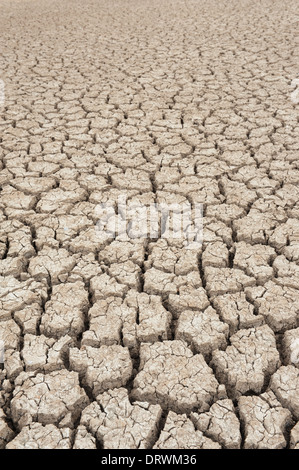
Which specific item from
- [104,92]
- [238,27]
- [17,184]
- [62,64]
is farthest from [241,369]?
[238,27]

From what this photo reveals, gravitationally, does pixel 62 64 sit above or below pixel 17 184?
above

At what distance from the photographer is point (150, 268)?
1893mm

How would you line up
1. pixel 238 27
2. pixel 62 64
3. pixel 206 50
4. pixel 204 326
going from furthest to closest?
pixel 238 27, pixel 206 50, pixel 62 64, pixel 204 326

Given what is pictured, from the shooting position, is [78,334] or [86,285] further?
[86,285]

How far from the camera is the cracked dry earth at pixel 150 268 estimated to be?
133cm

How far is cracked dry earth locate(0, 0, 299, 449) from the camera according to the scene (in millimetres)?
1331

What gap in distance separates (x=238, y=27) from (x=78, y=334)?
18.6ft

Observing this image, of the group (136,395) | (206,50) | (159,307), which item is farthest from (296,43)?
(136,395)

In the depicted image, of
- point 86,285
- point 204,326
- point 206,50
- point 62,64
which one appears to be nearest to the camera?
point 204,326

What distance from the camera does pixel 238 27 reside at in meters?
5.87

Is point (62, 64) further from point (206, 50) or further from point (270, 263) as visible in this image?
point (270, 263)

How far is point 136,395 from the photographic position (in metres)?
1.39

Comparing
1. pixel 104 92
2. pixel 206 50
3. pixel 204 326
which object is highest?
pixel 206 50

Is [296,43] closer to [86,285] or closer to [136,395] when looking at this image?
[86,285]
